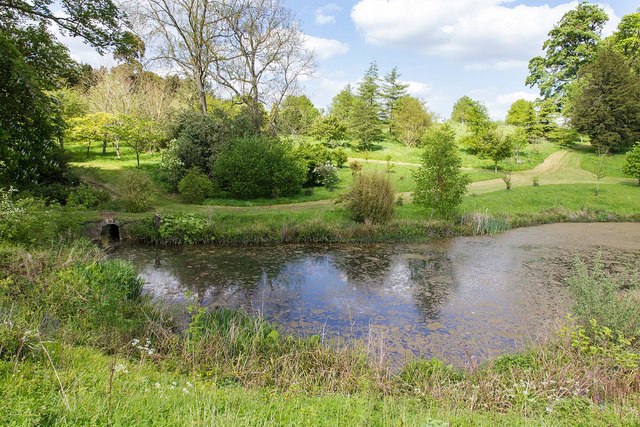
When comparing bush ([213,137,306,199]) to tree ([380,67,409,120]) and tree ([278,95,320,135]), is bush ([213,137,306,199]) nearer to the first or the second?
tree ([278,95,320,135])

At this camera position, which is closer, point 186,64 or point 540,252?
point 540,252

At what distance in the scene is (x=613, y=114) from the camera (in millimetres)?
32094

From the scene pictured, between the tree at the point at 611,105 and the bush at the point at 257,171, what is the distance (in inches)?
1094

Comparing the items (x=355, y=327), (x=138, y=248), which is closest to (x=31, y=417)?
(x=355, y=327)

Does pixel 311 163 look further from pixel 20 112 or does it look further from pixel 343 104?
pixel 343 104

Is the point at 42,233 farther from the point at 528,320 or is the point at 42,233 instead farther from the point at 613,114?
the point at 613,114

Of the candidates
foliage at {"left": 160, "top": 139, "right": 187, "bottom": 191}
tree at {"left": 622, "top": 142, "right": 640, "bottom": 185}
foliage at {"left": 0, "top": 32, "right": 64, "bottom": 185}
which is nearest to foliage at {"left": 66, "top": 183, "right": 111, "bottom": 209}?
foliage at {"left": 0, "top": 32, "right": 64, "bottom": 185}

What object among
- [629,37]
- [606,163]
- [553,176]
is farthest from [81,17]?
[629,37]

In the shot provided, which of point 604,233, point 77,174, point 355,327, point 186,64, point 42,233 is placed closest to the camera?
point 355,327

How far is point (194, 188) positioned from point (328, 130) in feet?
65.3

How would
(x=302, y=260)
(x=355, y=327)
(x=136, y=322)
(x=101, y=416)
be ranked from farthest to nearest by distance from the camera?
1. (x=302, y=260)
2. (x=355, y=327)
3. (x=136, y=322)
4. (x=101, y=416)

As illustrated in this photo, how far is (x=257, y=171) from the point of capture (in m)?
17.4

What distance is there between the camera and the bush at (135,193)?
14102 millimetres

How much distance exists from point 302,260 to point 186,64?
17.0m
